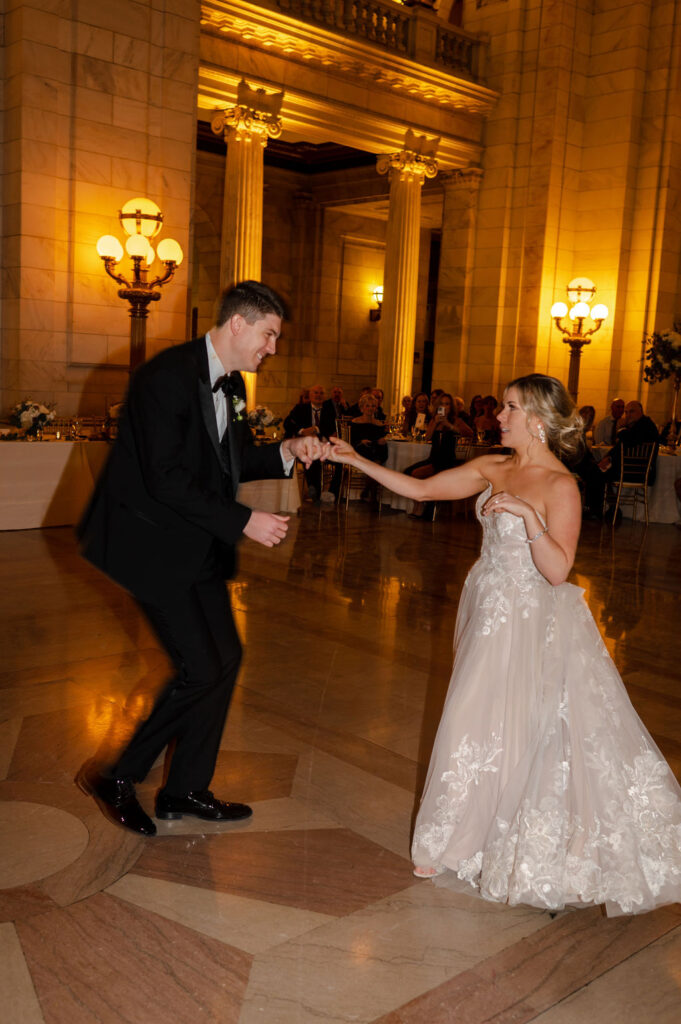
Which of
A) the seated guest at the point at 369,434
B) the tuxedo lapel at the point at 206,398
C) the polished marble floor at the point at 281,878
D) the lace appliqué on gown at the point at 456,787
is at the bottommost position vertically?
the polished marble floor at the point at 281,878

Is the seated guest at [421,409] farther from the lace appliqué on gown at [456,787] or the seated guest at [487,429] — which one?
the lace appliqué on gown at [456,787]

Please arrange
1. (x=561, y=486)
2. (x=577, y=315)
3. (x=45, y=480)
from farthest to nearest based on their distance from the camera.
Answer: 1. (x=577, y=315)
2. (x=45, y=480)
3. (x=561, y=486)

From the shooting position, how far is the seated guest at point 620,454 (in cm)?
1157

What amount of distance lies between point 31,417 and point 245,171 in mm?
6404

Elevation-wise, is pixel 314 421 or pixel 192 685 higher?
pixel 314 421

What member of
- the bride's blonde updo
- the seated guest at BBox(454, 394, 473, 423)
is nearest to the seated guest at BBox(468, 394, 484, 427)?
the seated guest at BBox(454, 394, 473, 423)

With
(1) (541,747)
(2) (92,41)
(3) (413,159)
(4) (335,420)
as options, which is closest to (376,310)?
(3) (413,159)

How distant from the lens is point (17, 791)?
3504mm

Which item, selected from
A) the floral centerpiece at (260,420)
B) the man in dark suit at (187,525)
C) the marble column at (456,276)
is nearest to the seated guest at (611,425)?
the marble column at (456,276)

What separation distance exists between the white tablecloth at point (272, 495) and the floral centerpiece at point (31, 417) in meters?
2.22

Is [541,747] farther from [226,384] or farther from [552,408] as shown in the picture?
[226,384]

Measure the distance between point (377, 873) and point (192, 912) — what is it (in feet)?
2.09

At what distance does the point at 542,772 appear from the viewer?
2.93m

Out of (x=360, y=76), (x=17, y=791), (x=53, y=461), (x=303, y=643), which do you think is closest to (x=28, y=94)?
(x=53, y=461)
